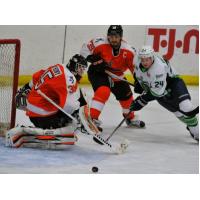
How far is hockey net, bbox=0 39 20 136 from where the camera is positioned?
17.8 feet

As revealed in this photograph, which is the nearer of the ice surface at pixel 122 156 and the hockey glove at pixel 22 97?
the ice surface at pixel 122 156

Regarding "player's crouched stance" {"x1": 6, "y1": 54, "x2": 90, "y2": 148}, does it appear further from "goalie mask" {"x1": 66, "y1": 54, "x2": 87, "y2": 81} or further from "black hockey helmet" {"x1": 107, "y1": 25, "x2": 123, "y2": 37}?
"black hockey helmet" {"x1": 107, "y1": 25, "x2": 123, "y2": 37}

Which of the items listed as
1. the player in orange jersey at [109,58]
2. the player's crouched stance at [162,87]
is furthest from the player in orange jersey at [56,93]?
the player in orange jersey at [109,58]

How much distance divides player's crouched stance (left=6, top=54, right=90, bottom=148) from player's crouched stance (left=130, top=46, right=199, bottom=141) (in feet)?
1.66

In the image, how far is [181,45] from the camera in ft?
27.0

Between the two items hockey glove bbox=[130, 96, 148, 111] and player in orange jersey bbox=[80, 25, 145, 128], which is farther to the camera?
player in orange jersey bbox=[80, 25, 145, 128]

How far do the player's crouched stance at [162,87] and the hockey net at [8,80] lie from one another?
2.97ft

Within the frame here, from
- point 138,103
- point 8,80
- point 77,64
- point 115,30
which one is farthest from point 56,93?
point 115,30

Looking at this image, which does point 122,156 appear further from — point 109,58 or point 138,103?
point 109,58

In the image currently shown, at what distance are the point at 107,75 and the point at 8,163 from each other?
1.56 metres

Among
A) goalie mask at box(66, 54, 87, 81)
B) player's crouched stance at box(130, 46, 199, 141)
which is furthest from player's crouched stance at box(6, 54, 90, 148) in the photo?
player's crouched stance at box(130, 46, 199, 141)

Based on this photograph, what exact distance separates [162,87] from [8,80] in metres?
1.14

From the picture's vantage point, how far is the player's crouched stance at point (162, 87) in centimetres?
536

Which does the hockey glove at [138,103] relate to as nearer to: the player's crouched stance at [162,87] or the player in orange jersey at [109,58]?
the player's crouched stance at [162,87]
